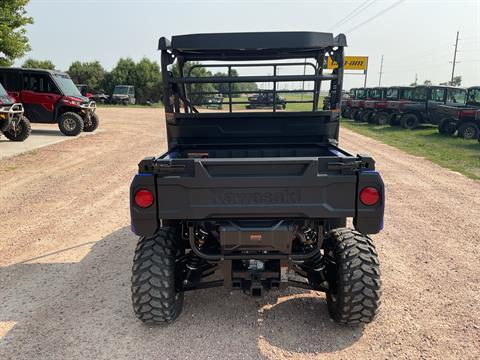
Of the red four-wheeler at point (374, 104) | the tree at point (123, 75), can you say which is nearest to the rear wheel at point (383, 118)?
the red four-wheeler at point (374, 104)

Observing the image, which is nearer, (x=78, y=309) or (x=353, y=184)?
(x=353, y=184)

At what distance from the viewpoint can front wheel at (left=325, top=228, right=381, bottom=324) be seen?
281 cm

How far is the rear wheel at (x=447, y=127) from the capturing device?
622 inches

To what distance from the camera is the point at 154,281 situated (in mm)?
2828

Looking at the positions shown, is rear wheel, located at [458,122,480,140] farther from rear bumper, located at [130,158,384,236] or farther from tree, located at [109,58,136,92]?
tree, located at [109,58,136,92]

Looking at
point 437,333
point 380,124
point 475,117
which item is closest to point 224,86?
point 437,333

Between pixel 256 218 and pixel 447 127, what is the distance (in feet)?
52.4

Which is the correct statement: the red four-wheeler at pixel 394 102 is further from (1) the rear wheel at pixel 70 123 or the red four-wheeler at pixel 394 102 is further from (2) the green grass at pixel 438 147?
(1) the rear wheel at pixel 70 123

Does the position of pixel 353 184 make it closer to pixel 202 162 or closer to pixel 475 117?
pixel 202 162

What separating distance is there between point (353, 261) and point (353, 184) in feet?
2.05

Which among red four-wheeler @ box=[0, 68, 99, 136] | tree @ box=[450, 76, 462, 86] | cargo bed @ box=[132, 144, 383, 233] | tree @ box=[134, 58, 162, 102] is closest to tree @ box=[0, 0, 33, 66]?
red four-wheeler @ box=[0, 68, 99, 136]

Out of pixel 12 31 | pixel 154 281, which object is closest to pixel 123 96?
pixel 12 31

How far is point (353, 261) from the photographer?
2.84 m

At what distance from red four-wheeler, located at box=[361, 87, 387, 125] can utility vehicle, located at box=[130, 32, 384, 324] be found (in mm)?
19023
